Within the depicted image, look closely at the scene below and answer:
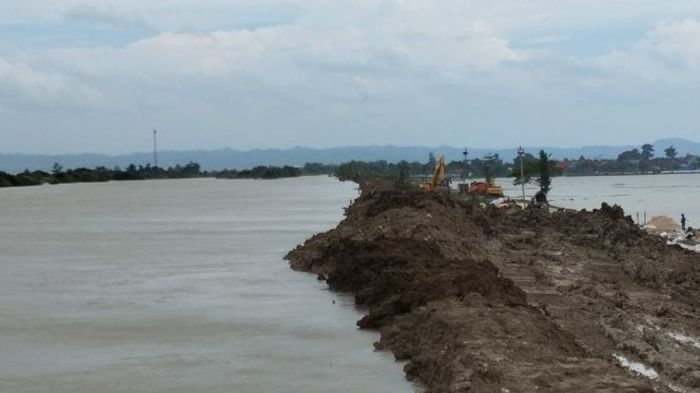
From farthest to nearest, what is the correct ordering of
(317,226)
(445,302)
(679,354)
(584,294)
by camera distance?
1. (317,226)
2. (584,294)
3. (445,302)
4. (679,354)

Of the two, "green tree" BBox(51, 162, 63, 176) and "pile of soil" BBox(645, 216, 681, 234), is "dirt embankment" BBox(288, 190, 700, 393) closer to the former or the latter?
"pile of soil" BBox(645, 216, 681, 234)

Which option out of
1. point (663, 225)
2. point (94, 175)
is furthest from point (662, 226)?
point (94, 175)

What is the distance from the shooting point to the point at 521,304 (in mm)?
Result: 13773

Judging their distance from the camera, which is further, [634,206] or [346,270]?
[634,206]

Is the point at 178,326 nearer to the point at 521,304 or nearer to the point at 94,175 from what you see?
the point at 521,304

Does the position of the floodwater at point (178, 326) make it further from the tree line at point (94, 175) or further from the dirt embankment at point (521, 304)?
the tree line at point (94, 175)

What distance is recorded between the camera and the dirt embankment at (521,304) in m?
9.78

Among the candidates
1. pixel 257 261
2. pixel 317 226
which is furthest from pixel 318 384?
pixel 317 226

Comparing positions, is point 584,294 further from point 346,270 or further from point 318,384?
point 318,384

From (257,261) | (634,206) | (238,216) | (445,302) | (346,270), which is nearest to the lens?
(445,302)

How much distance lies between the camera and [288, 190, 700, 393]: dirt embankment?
9.78 meters

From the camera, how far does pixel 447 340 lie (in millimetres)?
11234

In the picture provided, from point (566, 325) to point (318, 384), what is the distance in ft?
13.9

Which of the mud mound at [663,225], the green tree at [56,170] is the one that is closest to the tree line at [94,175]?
the green tree at [56,170]
